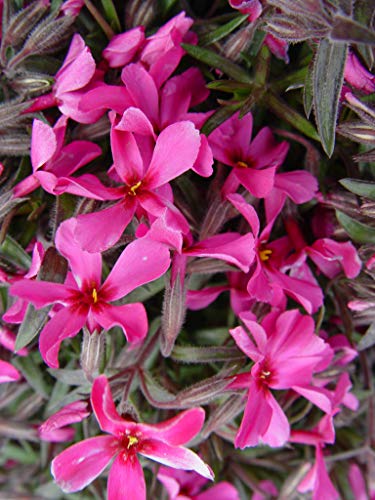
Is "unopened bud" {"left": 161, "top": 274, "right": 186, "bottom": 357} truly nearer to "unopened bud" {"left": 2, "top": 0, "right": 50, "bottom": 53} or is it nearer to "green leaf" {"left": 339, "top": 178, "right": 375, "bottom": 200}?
"green leaf" {"left": 339, "top": 178, "right": 375, "bottom": 200}

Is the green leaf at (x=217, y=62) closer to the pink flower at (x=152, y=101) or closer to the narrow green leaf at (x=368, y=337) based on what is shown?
the pink flower at (x=152, y=101)

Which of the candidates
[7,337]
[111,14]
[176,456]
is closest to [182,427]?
[176,456]

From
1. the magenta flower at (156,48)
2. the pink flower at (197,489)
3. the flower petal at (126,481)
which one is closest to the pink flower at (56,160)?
the magenta flower at (156,48)

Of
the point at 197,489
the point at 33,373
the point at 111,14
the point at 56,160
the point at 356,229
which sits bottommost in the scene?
the point at 197,489

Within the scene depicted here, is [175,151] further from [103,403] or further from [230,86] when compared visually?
[103,403]

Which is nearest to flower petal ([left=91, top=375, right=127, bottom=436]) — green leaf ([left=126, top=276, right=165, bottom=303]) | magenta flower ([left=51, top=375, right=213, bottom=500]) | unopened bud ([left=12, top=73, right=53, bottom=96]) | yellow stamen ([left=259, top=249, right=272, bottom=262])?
magenta flower ([left=51, top=375, right=213, bottom=500])

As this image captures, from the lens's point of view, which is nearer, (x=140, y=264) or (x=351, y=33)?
(x=351, y=33)
